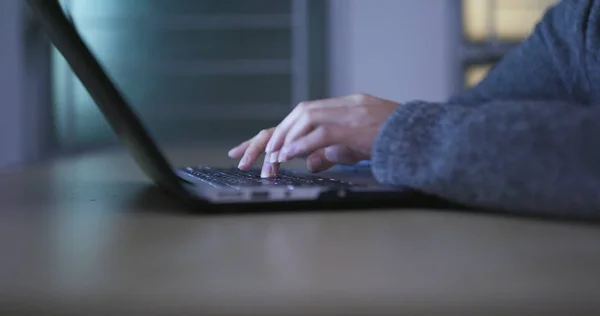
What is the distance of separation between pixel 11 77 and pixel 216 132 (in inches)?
41.1

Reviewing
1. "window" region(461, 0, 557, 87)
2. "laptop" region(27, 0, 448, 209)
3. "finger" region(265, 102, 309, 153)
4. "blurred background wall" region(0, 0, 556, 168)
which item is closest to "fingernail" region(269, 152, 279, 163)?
"finger" region(265, 102, 309, 153)

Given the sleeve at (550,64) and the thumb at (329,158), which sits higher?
the sleeve at (550,64)

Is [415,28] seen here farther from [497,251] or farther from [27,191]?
[497,251]

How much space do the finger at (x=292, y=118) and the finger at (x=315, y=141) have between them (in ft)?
0.10

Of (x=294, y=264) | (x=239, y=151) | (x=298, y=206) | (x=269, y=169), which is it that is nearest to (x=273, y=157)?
(x=269, y=169)

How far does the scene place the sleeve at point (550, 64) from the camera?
63 cm

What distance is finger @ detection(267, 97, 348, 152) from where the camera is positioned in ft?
2.19

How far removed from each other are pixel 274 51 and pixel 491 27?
107 centimetres

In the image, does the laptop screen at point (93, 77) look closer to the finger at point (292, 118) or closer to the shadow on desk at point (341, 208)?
the shadow on desk at point (341, 208)

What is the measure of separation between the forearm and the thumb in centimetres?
24

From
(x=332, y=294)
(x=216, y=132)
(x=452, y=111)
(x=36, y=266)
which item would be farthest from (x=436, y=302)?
(x=216, y=132)

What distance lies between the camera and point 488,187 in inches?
17.3

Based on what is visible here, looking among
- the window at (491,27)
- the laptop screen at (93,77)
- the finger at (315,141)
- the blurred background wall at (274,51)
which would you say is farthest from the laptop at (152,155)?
the window at (491,27)

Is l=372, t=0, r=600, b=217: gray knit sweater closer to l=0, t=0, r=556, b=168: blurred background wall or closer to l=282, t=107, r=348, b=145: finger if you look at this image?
l=282, t=107, r=348, b=145: finger
